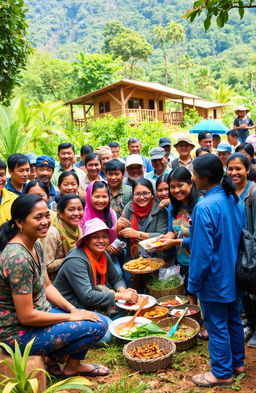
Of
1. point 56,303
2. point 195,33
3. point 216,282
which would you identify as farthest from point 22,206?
point 195,33

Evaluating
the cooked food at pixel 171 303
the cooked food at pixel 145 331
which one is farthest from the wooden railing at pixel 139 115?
the cooked food at pixel 145 331

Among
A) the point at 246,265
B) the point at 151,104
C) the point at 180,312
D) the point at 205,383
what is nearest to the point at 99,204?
the point at 180,312

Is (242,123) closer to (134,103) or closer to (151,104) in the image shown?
(134,103)

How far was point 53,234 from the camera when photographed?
4.39 meters

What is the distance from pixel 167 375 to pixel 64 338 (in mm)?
1033

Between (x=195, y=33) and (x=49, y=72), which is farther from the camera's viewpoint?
(x=195, y=33)

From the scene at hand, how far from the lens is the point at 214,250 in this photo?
10.4 ft

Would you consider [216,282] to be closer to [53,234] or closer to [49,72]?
[53,234]

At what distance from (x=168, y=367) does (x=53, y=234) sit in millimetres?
1836

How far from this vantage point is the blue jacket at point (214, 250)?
3.10 meters

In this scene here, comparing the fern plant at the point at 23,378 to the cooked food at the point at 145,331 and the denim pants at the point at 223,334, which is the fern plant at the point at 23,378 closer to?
the denim pants at the point at 223,334

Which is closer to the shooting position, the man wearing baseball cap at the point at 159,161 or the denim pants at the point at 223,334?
the denim pants at the point at 223,334

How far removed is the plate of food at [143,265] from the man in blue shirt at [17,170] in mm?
1772

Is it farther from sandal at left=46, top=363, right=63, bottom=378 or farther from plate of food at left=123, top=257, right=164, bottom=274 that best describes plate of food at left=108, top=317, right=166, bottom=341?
sandal at left=46, top=363, right=63, bottom=378
